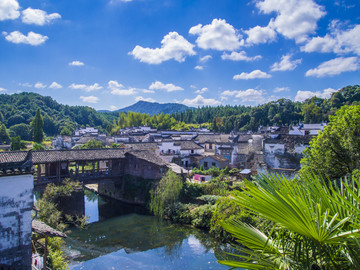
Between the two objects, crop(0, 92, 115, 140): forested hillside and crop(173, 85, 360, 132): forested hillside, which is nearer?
crop(173, 85, 360, 132): forested hillside

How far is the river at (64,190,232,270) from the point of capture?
51.5 ft

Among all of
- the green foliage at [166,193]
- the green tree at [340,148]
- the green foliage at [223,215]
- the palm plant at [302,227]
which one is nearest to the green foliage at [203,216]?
the green foliage at [223,215]

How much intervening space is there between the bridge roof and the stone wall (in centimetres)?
991

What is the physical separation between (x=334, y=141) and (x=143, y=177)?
18658 millimetres

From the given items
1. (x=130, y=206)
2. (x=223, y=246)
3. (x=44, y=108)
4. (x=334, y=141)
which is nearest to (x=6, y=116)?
(x=44, y=108)

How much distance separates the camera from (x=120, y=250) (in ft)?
57.0

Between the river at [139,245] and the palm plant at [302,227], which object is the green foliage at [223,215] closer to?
the river at [139,245]

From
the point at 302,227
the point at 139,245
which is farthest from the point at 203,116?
the point at 302,227

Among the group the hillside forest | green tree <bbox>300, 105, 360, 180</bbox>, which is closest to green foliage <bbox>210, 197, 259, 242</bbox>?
green tree <bbox>300, 105, 360, 180</bbox>

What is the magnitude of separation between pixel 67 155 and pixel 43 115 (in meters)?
92.2

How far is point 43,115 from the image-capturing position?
104 metres

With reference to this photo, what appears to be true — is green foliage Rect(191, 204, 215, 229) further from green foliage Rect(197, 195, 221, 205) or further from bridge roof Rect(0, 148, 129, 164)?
bridge roof Rect(0, 148, 129, 164)

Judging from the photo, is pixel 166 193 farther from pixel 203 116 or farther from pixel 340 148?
pixel 203 116

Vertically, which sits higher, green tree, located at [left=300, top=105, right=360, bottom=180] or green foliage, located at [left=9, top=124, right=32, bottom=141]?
green tree, located at [left=300, top=105, right=360, bottom=180]
